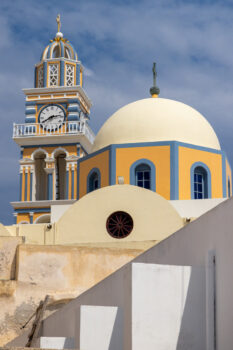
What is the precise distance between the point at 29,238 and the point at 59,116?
1685 cm

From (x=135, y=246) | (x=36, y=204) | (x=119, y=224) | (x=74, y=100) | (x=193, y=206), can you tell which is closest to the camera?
(x=135, y=246)

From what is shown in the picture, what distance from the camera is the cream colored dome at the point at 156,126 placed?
21672mm

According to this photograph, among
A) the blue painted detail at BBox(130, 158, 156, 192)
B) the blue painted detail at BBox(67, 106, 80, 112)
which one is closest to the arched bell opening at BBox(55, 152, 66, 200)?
the blue painted detail at BBox(67, 106, 80, 112)

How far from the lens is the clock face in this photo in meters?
35.7

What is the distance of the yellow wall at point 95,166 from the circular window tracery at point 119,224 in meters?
2.30

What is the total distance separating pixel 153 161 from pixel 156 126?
1236 millimetres

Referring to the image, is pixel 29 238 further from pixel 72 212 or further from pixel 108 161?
pixel 108 161

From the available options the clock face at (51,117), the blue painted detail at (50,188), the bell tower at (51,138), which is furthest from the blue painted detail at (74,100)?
the blue painted detail at (50,188)

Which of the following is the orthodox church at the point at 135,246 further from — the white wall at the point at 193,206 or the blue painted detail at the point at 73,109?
the blue painted detail at the point at 73,109

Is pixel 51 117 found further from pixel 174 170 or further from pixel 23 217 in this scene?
pixel 174 170

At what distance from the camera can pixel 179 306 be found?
33.1 feet

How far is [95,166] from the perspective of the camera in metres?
22.1

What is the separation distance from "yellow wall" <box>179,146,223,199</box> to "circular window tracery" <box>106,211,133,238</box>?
2.25 meters

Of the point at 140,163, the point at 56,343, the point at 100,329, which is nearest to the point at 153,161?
the point at 140,163
